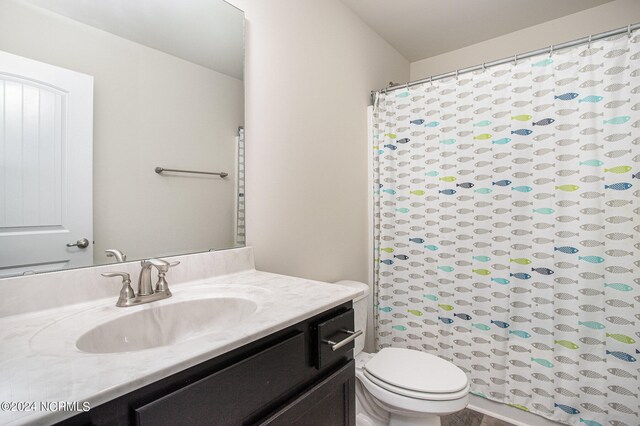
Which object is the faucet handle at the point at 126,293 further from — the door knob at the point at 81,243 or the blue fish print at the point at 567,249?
the blue fish print at the point at 567,249

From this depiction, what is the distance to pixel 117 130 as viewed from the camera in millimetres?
1005

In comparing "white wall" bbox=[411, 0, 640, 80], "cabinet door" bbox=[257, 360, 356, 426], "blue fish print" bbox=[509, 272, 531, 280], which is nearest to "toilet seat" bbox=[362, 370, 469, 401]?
"cabinet door" bbox=[257, 360, 356, 426]

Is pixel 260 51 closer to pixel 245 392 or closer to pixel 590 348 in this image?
pixel 245 392

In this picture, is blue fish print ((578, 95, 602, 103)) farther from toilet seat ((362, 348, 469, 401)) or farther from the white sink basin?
the white sink basin

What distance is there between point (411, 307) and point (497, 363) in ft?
1.73

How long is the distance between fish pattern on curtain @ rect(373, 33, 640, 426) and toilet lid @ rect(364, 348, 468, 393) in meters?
0.49

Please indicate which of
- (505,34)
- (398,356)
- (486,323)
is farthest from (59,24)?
Result: (505,34)

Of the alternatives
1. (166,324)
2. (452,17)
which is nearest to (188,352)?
(166,324)

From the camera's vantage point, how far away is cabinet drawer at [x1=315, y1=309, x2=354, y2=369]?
85 cm

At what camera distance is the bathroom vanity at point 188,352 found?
0.50 m

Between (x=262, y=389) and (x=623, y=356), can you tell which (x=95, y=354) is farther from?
(x=623, y=356)

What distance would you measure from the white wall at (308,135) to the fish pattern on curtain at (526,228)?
251mm

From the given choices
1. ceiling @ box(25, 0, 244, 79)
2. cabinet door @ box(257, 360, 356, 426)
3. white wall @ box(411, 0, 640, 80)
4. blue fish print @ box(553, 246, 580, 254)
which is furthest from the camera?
white wall @ box(411, 0, 640, 80)

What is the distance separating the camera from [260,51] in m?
1.45
